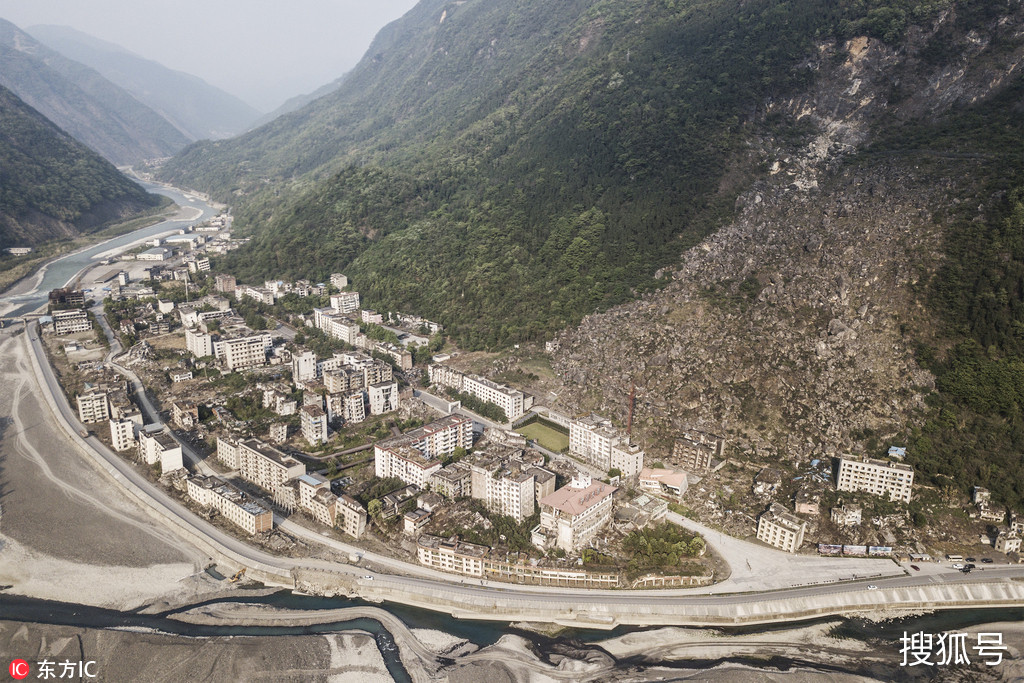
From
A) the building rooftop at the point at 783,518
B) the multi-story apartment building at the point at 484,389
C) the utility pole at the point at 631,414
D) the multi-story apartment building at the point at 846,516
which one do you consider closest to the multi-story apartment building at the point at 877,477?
the multi-story apartment building at the point at 846,516

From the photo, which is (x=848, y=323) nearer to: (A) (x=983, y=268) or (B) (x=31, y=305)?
(A) (x=983, y=268)

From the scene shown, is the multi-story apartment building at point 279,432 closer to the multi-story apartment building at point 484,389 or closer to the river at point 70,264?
the multi-story apartment building at point 484,389

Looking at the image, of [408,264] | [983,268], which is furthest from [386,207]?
[983,268]

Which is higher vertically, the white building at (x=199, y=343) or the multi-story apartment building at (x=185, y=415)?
the white building at (x=199, y=343)

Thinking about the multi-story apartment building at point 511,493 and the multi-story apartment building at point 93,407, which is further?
the multi-story apartment building at point 93,407

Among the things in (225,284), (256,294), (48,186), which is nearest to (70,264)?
(48,186)

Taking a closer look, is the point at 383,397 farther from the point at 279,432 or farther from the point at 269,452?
the point at 269,452

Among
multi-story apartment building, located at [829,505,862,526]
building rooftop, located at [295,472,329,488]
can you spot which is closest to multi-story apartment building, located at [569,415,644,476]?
multi-story apartment building, located at [829,505,862,526]
